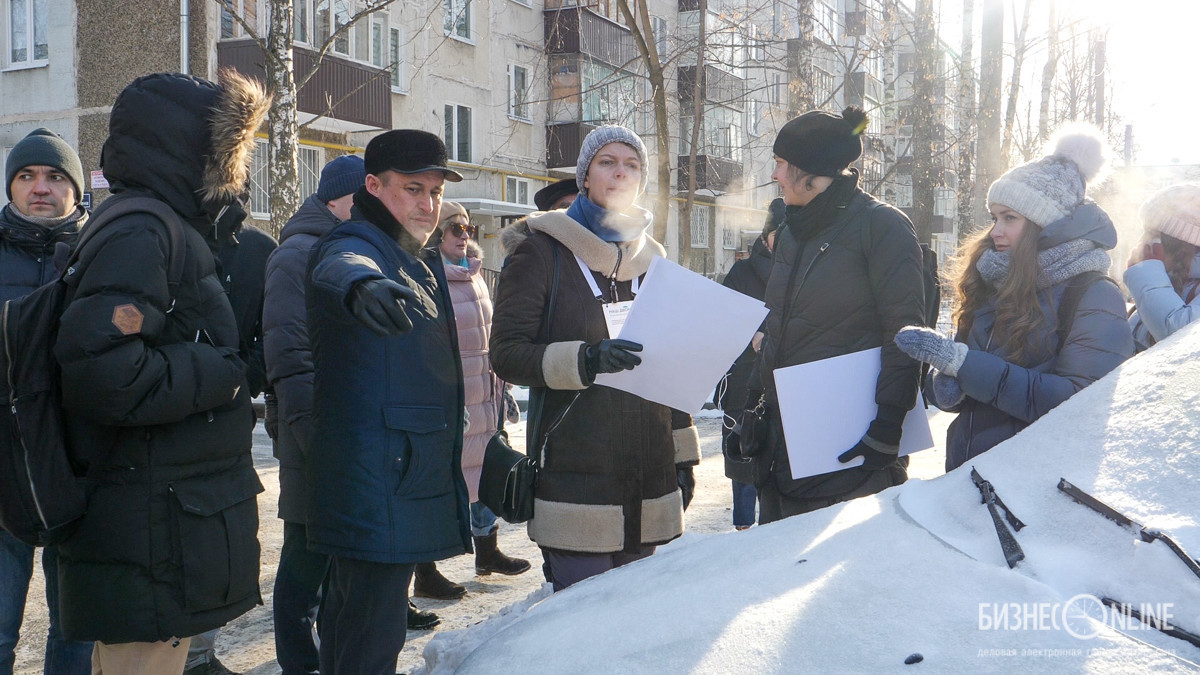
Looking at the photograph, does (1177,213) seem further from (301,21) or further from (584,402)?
(301,21)

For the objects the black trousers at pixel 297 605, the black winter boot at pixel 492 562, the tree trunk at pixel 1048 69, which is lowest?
the black winter boot at pixel 492 562

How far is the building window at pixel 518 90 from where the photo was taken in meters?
23.2

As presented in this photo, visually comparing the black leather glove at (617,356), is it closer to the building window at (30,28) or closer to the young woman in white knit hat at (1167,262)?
the young woman in white knit hat at (1167,262)

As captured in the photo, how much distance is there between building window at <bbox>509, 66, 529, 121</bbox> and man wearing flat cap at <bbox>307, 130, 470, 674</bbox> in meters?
20.9

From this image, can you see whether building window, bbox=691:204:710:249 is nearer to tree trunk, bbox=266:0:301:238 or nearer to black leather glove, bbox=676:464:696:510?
tree trunk, bbox=266:0:301:238

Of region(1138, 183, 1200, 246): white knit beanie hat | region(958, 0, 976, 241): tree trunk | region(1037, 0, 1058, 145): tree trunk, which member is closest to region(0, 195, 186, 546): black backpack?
region(1138, 183, 1200, 246): white knit beanie hat

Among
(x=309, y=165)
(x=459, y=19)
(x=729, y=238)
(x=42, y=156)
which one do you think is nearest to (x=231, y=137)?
(x=42, y=156)

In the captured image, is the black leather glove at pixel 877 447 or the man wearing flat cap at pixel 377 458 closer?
the man wearing flat cap at pixel 377 458

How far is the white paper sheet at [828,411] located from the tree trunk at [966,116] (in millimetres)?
9967

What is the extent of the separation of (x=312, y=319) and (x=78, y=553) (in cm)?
78

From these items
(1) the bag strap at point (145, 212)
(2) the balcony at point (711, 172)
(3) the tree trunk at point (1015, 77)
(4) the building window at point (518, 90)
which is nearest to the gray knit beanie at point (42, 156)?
(1) the bag strap at point (145, 212)

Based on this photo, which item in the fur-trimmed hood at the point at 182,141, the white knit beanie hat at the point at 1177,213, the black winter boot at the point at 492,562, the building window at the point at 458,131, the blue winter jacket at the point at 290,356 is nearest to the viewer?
the fur-trimmed hood at the point at 182,141

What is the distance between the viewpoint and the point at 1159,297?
3795 mm

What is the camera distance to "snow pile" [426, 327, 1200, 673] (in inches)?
50.7
